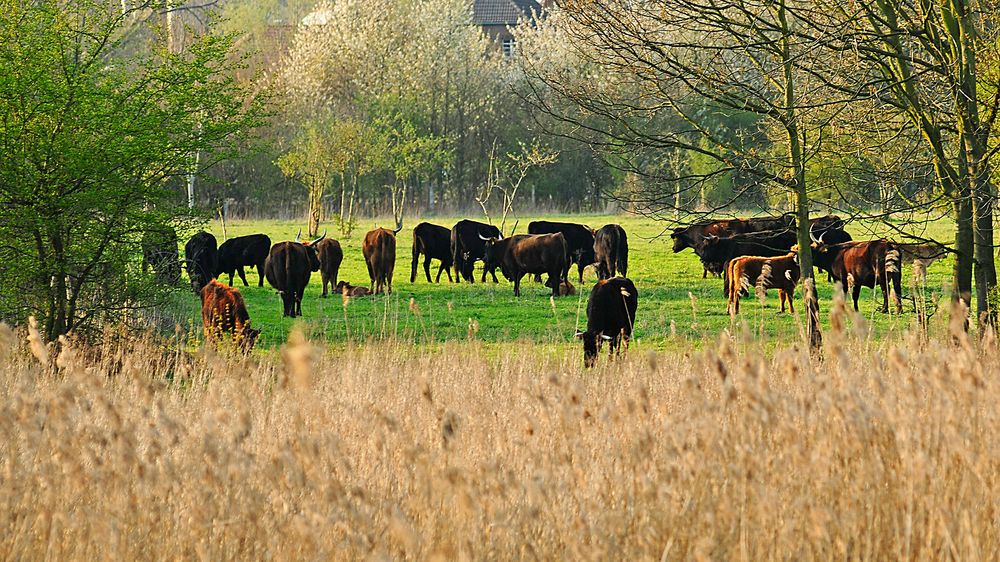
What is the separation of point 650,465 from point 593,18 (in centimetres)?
605

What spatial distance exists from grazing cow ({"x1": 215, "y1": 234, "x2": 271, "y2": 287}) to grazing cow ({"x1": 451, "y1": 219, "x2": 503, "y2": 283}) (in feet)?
13.2

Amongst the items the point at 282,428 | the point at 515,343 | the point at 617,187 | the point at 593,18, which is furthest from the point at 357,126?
the point at 282,428

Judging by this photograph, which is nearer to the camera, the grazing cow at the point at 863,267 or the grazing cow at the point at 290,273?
the grazing cow at the point at 863,267

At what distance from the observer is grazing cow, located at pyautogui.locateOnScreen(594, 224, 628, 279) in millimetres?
24419

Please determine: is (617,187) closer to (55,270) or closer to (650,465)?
(55,270)

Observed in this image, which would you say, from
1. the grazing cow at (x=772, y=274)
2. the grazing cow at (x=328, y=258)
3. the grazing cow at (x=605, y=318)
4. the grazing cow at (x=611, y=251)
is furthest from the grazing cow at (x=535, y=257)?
the grazing cow at (x=605, y=318)

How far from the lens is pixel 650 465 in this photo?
5000mm

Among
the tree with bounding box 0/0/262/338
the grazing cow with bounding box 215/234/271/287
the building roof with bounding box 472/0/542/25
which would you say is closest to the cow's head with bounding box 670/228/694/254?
the grazing cow with bounding box 215/234/271/287

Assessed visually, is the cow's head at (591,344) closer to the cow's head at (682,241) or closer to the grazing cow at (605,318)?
the grazing cow at (605,318)

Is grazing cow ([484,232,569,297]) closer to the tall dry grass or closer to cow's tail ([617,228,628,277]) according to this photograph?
cow's tail ([617,228,628,277])

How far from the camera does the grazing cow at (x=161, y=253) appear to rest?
42.2ft

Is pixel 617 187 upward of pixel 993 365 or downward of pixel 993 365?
upward

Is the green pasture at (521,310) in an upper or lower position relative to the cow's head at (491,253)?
lower

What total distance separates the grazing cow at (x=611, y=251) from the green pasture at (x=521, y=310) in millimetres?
452
